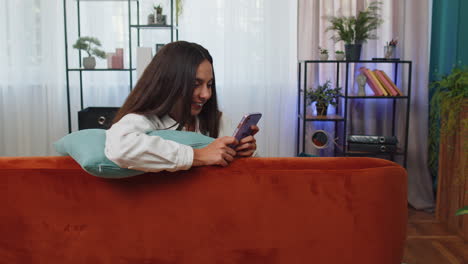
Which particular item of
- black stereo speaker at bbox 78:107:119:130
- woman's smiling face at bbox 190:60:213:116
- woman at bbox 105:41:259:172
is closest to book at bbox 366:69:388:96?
black stereo speaker at bbox 78:107:119:130

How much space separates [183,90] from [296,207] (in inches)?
20.4

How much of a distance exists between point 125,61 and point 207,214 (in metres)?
2.88

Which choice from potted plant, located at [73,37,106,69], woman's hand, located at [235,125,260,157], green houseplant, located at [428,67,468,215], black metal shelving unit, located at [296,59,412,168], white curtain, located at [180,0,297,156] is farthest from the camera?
white curtain, located at [180,0,297,156]

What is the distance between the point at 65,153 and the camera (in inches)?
55.2

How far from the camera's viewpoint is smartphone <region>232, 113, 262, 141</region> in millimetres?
1430

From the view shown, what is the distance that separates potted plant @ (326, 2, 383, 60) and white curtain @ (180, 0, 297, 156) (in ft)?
1.16

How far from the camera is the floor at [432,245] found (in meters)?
2.74

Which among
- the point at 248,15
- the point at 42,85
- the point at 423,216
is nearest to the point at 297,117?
the point at 248,15

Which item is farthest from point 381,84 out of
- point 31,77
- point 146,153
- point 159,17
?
point 146,153

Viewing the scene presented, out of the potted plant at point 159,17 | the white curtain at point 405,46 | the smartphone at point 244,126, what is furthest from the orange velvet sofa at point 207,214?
the white curtain at point 405,46

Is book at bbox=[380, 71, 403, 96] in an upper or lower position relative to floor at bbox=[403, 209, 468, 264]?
upper

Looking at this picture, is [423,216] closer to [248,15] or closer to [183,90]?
[248,15]

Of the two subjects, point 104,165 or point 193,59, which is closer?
point 104,165

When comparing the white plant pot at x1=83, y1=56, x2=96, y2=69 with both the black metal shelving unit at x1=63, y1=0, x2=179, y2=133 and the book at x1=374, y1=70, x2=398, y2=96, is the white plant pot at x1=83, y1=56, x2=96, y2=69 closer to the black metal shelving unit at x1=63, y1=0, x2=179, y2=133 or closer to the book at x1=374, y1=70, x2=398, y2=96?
the black metal shelving unit at x1=63, y1=0, x2=179, y2=133
